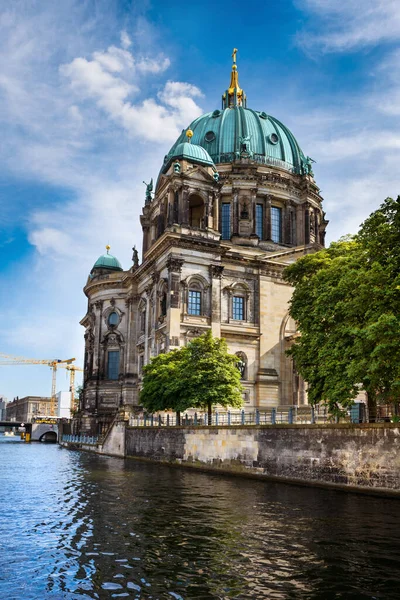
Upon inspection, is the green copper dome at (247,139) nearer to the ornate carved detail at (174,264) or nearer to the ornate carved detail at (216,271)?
the ornate carved detail at (216,271)

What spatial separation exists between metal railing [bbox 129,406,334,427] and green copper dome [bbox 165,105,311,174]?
33.5 m

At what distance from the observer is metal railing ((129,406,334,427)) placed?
37.7 m

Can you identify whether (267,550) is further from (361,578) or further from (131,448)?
(131,448)

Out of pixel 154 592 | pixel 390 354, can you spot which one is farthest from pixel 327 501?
pixel 154 592

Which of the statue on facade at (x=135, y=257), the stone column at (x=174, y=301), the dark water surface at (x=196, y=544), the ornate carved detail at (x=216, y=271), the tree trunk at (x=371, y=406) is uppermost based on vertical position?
the statue on facade at (x=135, y=257)

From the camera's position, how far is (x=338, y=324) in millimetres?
32688

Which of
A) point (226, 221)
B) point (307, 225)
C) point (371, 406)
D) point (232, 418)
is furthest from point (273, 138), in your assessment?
point (371, 406)

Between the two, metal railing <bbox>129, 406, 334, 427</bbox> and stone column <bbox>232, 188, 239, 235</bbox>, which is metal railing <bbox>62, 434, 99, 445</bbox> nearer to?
metal railing <bbox>129, 406, 334, 427</bbox>

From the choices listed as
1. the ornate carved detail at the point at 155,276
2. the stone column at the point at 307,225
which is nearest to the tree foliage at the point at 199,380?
the ornate carved detail at the point at 155,276

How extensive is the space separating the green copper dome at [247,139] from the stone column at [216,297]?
67.7 feet

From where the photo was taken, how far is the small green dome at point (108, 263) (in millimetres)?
92312

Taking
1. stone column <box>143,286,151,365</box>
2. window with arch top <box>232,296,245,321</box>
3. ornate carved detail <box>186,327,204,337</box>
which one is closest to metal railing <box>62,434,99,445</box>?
stone column <box>143,286,151,365</box>

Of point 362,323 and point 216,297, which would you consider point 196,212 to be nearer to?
point 216,297

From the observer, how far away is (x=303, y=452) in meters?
32.2
